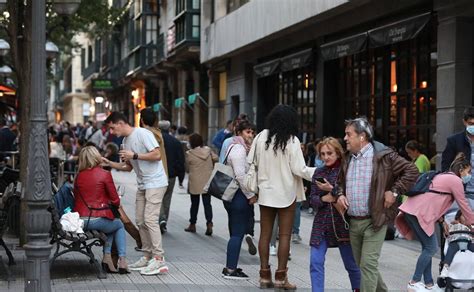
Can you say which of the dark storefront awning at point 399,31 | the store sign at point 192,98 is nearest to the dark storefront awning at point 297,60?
the dark storefront awning at point 399,31

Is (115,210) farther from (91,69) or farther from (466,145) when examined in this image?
(91,69)

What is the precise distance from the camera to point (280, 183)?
9234mm

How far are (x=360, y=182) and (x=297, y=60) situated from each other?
46.7 feet

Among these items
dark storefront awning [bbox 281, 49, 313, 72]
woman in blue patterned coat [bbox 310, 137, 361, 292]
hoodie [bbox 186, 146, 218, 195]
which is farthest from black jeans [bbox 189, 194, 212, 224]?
dark storefront awning [bbox 281, 49, 313, 72]

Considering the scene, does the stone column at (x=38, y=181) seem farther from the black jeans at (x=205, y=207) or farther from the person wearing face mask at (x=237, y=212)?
the black jeans at (x=205, y=207)

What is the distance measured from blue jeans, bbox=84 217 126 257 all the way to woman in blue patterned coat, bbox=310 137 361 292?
114 inches

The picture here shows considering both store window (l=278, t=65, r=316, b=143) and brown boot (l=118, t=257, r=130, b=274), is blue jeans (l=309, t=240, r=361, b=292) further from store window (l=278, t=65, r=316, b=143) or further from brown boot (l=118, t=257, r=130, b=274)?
store window (l=278, t=65, r=316, b=143)

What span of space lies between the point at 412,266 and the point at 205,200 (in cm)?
418

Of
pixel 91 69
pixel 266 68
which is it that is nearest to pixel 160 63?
pixel 266 68

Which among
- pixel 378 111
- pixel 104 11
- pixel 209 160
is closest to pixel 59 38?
pixel 104 11

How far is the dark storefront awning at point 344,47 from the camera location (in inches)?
689

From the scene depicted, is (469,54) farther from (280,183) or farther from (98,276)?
(98,276)

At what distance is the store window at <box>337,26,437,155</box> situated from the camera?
641 inches

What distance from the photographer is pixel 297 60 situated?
851 inches
